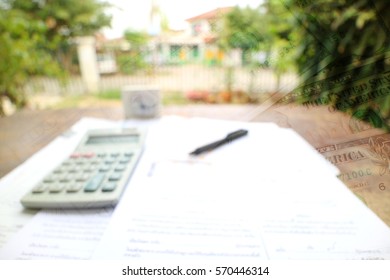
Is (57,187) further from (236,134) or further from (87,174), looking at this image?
(236,134)

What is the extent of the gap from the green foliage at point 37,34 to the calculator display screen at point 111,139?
0.13 metres

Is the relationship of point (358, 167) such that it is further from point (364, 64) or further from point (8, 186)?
point (8, 186)

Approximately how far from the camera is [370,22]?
0.26m

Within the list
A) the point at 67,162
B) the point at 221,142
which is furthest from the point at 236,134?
the point at 67,162

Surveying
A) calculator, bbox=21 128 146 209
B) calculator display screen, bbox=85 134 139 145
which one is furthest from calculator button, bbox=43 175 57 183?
calculator display screen, bbox=85 134 139 145

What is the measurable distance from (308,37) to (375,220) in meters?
0.20

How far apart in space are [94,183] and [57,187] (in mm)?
41

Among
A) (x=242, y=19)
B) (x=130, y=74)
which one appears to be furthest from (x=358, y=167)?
(x=130, y=74)

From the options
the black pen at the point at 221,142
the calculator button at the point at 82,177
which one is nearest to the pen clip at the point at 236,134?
the black pen at the point at 221,142

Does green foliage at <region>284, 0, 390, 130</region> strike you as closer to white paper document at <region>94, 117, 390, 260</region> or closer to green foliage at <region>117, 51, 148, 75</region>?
white paper document at <region>94, 117, 390, 260</region>

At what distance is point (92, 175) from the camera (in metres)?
0.32

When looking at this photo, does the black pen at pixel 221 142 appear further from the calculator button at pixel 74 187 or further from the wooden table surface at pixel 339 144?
the calculator button at pixel 74 187

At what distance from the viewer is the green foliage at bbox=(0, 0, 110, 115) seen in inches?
12.2

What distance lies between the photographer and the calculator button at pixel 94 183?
285 millimetres
